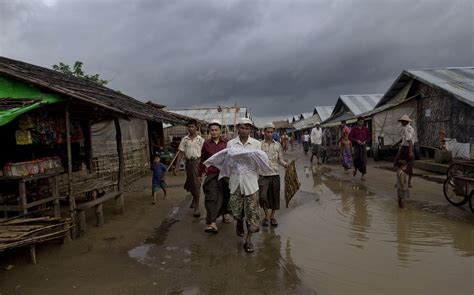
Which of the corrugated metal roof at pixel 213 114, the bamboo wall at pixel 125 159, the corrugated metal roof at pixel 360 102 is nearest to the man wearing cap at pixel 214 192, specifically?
the bamboo wall at pixel 125 159

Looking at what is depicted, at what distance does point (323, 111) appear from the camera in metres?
34.6

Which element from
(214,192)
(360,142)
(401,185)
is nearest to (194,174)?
(214,192)

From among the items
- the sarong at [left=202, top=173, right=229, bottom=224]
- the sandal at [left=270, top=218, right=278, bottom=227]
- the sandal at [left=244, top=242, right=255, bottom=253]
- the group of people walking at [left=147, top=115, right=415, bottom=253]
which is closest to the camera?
the sandal at [left=244, top=242, right=255, bottom=253]

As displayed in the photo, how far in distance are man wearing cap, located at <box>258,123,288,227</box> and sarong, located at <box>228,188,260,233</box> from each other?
2.71 ft

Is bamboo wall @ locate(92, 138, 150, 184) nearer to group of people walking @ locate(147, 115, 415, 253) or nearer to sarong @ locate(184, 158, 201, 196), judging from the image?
sarong @ locate(184, 158, 201, 196)

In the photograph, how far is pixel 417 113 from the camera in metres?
16.1

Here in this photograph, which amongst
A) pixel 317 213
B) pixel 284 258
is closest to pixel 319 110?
pixel 317 213

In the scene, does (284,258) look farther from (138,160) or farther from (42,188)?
(138,160)

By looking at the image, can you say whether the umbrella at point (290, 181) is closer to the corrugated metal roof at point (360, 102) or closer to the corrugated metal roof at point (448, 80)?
the corrugated metal roof at point (448, 80)

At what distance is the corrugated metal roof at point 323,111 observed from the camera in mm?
33469

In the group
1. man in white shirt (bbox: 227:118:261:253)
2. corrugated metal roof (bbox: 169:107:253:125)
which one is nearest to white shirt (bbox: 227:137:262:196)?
man in white shirt (bbox: 227:118:261:253)

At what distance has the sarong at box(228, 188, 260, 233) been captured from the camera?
4730 mm

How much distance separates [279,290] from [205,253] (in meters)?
1.46

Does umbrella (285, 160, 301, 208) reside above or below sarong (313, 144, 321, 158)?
below
